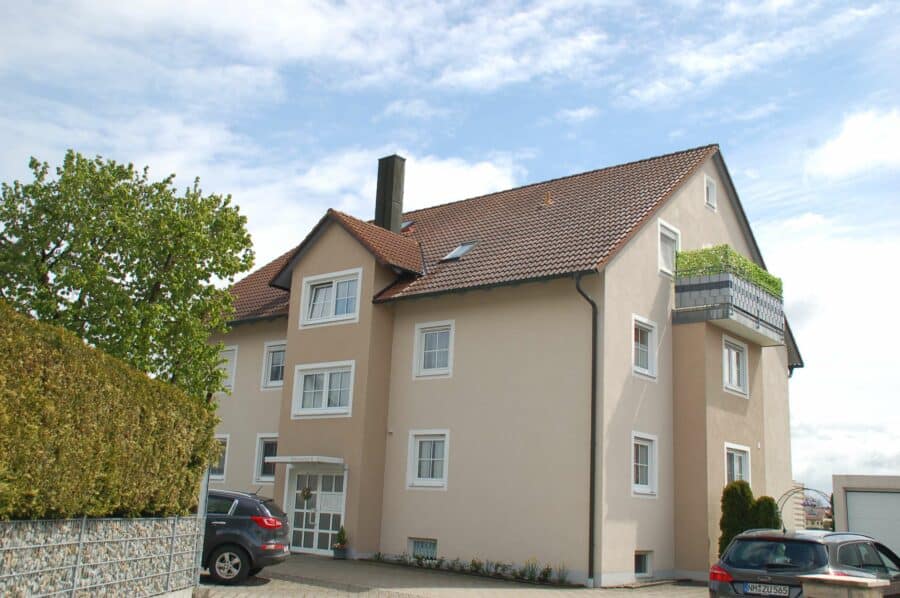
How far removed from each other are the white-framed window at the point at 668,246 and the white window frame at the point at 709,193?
7.47ft

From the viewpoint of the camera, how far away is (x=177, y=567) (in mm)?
13047

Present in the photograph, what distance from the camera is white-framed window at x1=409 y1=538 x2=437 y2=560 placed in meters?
20.6

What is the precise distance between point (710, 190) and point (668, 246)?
3.24 meters

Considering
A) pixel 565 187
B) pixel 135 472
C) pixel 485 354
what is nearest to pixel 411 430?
pixel 485 354

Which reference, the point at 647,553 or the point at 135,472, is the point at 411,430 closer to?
the point at 647,553

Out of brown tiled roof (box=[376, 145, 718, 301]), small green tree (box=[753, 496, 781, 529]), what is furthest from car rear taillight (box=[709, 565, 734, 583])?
small green tree (box=[753, 496, 781, 529])

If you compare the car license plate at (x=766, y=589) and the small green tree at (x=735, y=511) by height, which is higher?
the small green tree at (x=735, y=511)

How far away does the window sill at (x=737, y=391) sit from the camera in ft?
73.1

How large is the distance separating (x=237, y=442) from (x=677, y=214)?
13818mm

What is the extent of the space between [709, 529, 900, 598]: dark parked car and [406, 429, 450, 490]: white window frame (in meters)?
9.62

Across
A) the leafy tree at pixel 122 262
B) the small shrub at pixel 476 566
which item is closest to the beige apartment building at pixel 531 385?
the small shrub at pixel 476 566

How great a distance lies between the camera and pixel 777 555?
11391 mm

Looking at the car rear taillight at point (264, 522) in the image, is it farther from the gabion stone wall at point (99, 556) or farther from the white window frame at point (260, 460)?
the white window frame at point (260, 460)

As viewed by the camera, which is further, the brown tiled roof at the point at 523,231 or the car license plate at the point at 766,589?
the brown tiled roof at the point at 523,231
